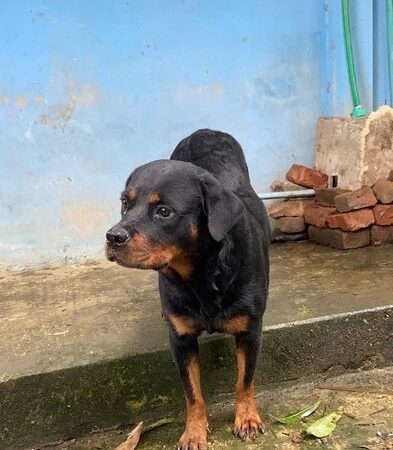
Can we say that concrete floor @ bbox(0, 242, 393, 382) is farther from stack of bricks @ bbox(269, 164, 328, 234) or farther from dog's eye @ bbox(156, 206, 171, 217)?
dog's eye @ bbox(156, 206, 171, 217)

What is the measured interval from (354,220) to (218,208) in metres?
2.29

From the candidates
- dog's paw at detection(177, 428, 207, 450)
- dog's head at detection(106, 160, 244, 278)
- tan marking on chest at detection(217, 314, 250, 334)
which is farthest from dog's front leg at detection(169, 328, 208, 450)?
dog's head at detection(106, 160, 244, 278)

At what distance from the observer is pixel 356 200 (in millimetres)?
4266

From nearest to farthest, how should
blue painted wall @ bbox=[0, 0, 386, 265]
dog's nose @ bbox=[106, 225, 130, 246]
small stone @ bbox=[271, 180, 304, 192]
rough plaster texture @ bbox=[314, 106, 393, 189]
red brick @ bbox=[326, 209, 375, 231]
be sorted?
1. dog's nose @ bbox=[106, 225, 130, 246]
2. blue painted wall @ bbox=[0, 0, 386, 265]
3. red brick @ bbox=[326, 209, 375, 231]
4. rough plaster texture @ bbox=[314, 106, 393, 189]
5. small stone @ bbox=[271, 180, 304, 192]

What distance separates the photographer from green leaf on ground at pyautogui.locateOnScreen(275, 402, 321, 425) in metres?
2.63

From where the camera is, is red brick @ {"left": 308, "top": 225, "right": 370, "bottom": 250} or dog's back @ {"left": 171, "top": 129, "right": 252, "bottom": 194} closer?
dog's back @ {"left": 171, "top": 129, "right": 252, "bottom": 194}

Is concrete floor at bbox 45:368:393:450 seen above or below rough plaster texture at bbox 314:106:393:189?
below

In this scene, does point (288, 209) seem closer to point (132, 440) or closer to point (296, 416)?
point (296, 416)

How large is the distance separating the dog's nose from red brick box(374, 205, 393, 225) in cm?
273

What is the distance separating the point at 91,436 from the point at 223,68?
2866 millimetres

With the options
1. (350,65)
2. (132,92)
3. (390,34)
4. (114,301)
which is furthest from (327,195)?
(114,301)

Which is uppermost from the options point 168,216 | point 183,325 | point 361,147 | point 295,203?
point 168,216

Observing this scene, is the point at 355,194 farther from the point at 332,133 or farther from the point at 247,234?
the point at 247,234

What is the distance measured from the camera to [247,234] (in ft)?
8.40
